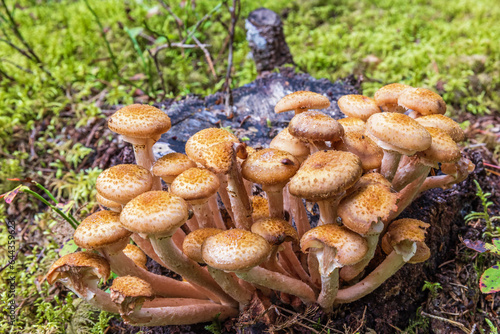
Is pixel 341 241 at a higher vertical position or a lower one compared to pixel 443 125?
lower

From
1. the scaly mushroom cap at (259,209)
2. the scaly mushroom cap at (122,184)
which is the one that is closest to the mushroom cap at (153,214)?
the scaly mushroom cap at (122,184)

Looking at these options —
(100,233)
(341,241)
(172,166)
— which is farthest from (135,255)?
(341,241)

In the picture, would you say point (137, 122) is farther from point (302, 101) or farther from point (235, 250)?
point (302, 101)

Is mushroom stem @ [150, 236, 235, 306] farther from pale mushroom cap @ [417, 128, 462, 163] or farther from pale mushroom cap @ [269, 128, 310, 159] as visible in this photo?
pale mushroom cap @ [417, 128, 462, 163]

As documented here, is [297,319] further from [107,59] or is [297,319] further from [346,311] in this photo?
[107,59]

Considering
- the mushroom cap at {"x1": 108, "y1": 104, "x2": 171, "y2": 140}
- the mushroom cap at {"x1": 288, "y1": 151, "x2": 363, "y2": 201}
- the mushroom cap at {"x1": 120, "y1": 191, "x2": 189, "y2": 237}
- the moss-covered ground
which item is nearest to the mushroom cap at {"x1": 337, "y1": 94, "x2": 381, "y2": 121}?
the mushroom cap at {"x1": 288, "y1": 151, "x2": 363, "y2": 201}

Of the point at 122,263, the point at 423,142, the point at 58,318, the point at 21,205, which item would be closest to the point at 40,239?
the point at 21,205
